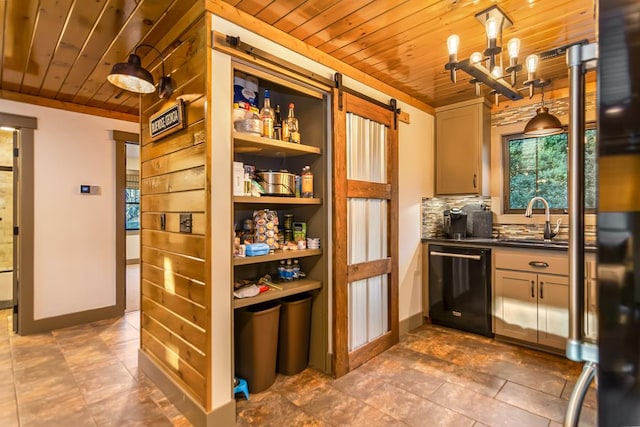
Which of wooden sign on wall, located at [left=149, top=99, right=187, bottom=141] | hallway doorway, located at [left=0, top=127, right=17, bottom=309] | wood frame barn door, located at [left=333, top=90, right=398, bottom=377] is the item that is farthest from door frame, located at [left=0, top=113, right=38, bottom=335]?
wood frame barn door, located at [left=333, top=90, right=398, bottom=377]

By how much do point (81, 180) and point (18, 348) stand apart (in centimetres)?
177

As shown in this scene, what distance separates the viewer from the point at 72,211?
375cm

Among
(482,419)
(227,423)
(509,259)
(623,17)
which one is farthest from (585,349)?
(509,259)

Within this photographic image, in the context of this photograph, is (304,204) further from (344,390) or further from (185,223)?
(344,390)

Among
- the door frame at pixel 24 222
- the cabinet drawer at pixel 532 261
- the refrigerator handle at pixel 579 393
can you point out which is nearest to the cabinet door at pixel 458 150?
the cabinet drawer at pixel 532 261

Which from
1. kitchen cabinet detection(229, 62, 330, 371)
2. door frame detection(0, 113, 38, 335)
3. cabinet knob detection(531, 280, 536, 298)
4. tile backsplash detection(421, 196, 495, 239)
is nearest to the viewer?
kitchen cabinet detection(229, 62, 330, 371)

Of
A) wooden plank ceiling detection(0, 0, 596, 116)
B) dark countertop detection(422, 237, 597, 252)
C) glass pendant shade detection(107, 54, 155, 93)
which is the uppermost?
wooden plank ceiling detection(0, 0, 596, 116)

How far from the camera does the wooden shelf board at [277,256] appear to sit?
83.2 inches

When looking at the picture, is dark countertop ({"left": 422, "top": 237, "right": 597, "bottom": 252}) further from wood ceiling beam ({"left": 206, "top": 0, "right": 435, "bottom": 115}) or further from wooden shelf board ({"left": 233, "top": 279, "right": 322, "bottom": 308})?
wooden shelf board ({"left": 233, "top": 279, "right": 322, "bottom": 308})

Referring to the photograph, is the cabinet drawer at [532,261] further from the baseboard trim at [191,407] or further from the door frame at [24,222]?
the door frame at [24,222]

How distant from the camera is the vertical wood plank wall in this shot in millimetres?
1944

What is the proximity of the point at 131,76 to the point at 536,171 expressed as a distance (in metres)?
3.89

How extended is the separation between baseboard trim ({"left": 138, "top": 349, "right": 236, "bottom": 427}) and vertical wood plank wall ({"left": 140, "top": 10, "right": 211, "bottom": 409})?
38 millimetres

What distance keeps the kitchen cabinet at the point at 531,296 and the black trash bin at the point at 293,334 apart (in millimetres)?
1920
